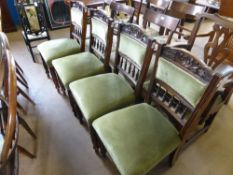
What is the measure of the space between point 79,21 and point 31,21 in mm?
965

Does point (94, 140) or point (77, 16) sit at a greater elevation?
point (77, 16)

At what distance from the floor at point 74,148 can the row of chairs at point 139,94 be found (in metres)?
0.13

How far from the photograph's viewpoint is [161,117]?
46.3 inches

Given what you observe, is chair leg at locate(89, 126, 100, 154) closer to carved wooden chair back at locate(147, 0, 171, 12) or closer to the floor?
the floor

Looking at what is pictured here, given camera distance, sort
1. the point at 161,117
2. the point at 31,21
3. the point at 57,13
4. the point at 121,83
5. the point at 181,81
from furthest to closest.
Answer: the point at 57,13, the point at 31,21, the point at 121,83, the point at 161,117, the point at 181,81

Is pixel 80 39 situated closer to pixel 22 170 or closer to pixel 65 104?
pixel 65 104

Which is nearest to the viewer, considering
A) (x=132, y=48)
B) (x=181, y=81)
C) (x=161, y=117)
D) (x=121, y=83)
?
(x=181, y=81)

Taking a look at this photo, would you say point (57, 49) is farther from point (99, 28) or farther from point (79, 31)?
point (99, 28)

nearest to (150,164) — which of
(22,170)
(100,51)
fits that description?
(22,170)

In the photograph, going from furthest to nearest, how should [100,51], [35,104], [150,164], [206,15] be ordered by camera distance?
[35,104], [100,51], [206,15], [150,164]

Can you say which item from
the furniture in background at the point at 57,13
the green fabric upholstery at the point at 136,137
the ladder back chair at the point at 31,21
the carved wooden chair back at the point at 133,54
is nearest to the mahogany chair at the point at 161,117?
the green fabric upholstery at the point at 136,137

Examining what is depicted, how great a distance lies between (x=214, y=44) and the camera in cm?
176

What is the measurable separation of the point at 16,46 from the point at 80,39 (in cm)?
149

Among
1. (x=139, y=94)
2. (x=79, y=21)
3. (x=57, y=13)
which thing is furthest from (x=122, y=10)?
(x=57, y=13)
